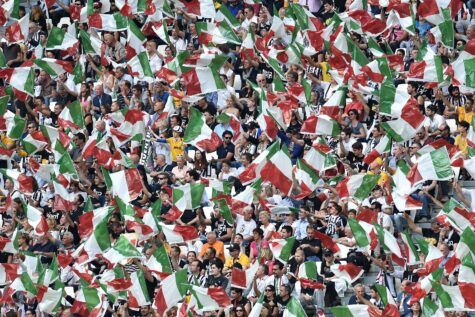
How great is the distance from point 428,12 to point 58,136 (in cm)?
605

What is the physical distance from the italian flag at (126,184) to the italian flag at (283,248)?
9.84ft

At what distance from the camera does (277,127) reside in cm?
2817

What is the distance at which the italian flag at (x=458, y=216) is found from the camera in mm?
24688

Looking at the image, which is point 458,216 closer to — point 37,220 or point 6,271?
point 37,220

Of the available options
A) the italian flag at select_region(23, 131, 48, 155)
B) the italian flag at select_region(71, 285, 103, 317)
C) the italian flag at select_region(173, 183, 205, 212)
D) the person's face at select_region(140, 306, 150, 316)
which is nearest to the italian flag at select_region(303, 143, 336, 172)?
the italian flag at select_region(173, 183, 205, 212)

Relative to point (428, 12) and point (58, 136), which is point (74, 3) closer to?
point (58, 136)

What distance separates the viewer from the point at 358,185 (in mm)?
26016

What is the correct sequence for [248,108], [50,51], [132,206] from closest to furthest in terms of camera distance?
1. [132,206]
2. [248,108]
3. [50,51]

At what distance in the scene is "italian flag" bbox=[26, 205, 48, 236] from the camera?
1101 inches

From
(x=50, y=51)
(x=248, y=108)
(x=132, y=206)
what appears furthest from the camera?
(x=50, y=51)

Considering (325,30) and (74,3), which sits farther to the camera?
(74,3)

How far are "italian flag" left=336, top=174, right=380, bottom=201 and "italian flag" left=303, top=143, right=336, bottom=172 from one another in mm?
706

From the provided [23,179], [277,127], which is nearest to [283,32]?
[277,127]

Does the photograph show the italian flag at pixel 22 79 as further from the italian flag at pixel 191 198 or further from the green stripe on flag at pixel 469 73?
the green stripe on flag at pixel 469 73
